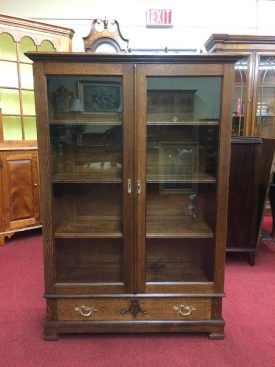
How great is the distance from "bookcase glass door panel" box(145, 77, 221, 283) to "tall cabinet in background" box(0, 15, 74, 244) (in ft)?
6.33

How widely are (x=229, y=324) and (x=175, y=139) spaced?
1.27 meters

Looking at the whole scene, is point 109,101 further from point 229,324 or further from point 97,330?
point 229,324

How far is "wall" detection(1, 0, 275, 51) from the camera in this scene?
3.62m

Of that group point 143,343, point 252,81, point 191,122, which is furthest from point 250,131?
point 143,343

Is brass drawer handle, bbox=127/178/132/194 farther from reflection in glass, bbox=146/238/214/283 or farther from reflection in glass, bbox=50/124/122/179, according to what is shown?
reflection in glass, bbox=146/238/214/283

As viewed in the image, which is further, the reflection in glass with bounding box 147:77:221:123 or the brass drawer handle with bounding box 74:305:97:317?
the brass drawer handle with bounding box 74:305:97:317

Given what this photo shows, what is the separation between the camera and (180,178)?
73.0 inches

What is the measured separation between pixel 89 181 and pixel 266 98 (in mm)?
2981

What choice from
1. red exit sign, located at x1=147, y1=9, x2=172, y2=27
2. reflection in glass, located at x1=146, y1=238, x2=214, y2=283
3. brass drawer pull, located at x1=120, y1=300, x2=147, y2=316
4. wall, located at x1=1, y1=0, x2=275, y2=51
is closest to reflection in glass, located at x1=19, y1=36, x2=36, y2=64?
wall, located at x1=1, y1=0, x2=275, y2=51

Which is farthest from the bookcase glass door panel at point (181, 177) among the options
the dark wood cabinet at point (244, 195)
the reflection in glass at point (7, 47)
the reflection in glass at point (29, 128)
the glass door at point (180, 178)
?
the reflection in glass at point (7, 47)

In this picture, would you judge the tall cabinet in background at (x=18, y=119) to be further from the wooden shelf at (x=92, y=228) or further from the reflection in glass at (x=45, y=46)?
the wooden shelf at (x=92, y=228)

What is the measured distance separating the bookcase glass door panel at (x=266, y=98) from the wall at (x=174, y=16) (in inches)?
21.3

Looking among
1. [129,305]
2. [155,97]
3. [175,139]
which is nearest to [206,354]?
[129,305]

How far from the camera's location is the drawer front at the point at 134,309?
1.78m
